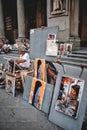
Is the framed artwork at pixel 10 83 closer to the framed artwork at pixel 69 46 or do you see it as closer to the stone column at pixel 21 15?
the framed artwork at pixel 69 46

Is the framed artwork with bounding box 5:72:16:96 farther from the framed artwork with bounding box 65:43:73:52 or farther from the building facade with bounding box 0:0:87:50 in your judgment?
the building facade with bounding box 0:0:87:50

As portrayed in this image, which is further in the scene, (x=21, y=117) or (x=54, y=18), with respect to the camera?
(x=54, y=18)

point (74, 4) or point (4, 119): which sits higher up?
point (74, 4)

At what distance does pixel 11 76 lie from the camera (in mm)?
6371

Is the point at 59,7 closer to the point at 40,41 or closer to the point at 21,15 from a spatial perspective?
the point at 21,15

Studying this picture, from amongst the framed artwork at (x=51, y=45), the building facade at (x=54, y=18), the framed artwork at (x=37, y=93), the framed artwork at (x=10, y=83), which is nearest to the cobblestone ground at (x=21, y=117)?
the framed artwork at (x=37, y=93)

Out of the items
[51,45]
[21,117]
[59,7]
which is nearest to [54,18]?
[59,7]

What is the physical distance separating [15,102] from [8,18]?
1385cm

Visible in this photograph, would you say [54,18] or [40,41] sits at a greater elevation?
[54,18]

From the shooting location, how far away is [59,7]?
1050 centimetres

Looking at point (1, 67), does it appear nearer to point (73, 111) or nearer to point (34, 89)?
point (34, 89)

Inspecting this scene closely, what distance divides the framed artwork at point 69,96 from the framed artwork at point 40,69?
3.79 ft

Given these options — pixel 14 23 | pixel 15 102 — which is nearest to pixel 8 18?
pixel 14 23

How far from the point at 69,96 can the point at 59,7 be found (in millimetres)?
7530
